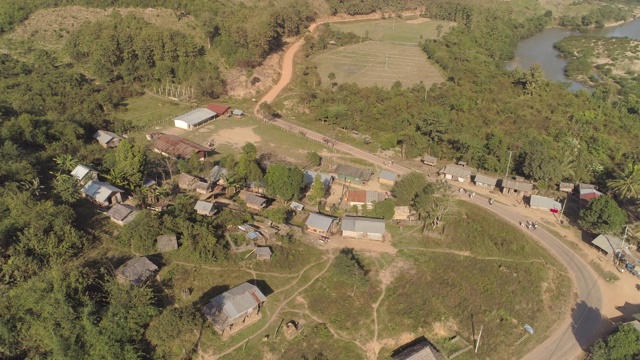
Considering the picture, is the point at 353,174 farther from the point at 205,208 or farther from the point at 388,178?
the point at 205,208

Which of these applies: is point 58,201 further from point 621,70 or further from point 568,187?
point 621,70

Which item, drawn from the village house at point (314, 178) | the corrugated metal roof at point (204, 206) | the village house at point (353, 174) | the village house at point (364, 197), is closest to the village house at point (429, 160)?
the village house at point (353, 174)

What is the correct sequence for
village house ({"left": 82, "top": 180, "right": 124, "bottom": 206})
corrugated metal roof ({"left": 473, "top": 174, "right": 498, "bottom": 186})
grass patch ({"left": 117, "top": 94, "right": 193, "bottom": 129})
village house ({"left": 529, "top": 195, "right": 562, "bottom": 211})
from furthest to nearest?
grass patch ({"left": 117, "top": 94, "right": 193, "bottom": 129}) → corrugated metal roof ({"left": 473, "top": 174, "right": 498, "bottom": 186}) → village house ({"left": 529, "top": 195, "right": 562, "bottom": 211}) → village house ({"left": 82, "top": 180, "right": 124, "bottom": 206})

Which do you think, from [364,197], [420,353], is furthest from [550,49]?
[420,353]

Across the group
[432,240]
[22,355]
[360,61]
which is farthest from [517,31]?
[22,355]

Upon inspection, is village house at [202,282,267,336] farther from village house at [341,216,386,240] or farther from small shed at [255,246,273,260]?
village house at [341,216,386,240]

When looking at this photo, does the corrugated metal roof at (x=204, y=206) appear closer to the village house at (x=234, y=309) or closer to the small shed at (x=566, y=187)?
the village house at (x=234, y=309)

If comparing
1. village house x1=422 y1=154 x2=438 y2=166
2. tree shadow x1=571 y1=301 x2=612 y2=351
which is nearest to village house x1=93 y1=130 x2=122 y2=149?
village house x1=422 y1=154 x2=438 y2=166
